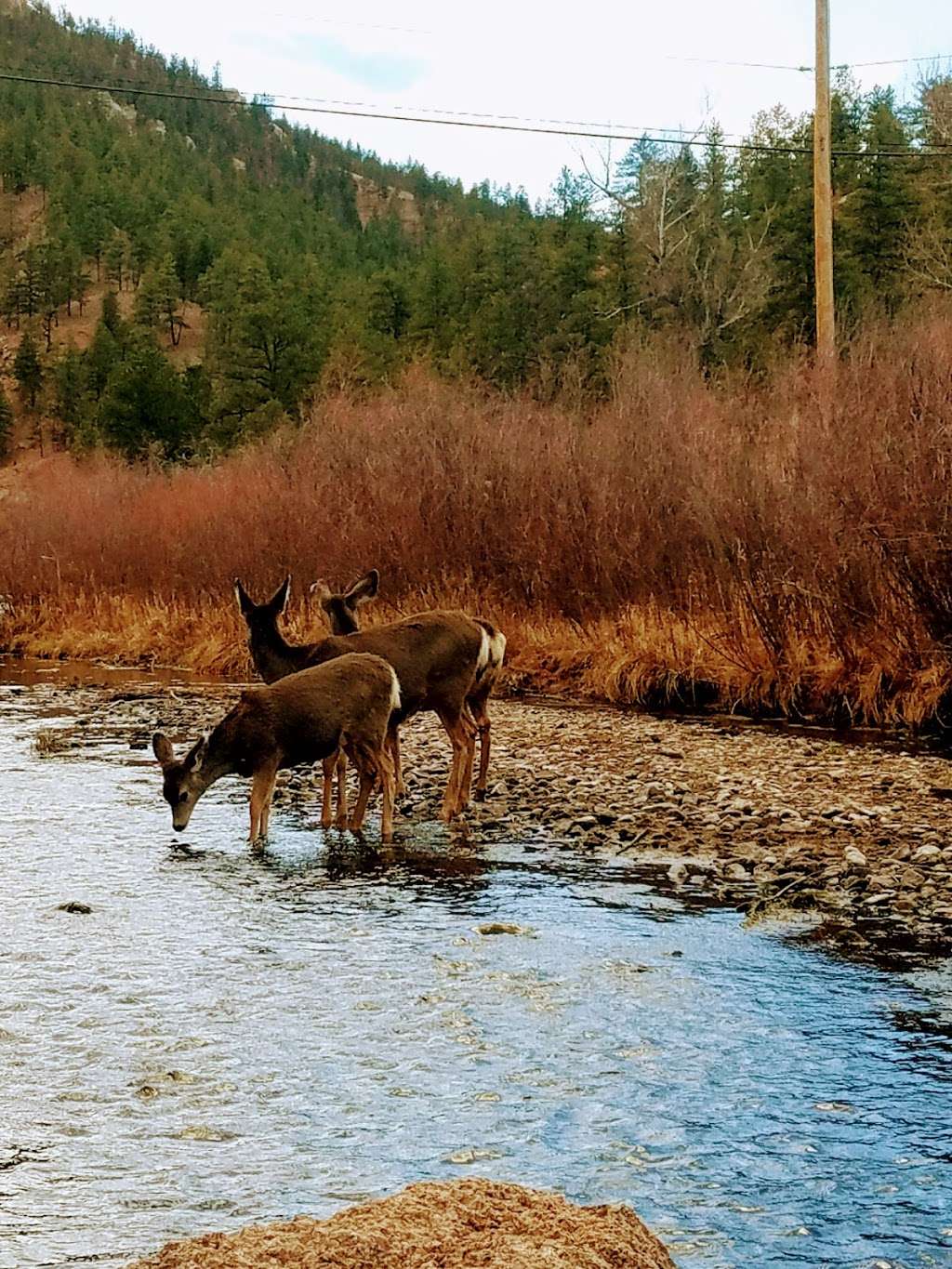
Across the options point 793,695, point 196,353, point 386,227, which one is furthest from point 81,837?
point 386,227

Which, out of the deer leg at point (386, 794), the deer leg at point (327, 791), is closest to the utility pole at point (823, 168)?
the deer leg at point (327, 791)

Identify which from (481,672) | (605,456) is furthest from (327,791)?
(605,456)

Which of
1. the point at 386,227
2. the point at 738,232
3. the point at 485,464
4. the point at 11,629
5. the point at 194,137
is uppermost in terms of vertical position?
the point at 194,137

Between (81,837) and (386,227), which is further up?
(386,227)

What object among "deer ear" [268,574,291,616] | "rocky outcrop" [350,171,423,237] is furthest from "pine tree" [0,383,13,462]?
"deer ear" [268,574,291,616]

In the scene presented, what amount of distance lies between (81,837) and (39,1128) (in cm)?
599

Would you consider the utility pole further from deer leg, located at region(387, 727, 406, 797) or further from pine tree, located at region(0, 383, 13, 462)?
pine tree, located at region(0, 383, 13, 462)

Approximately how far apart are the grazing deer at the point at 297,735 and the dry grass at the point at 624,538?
21.8ft

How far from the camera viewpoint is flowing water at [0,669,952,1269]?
5.61 metres

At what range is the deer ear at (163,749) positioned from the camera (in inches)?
465

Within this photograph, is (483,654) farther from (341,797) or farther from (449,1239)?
(449,1239)

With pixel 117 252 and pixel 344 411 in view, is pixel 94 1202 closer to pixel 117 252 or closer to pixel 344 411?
pixel 344 411

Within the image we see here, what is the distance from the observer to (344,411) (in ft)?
90.4

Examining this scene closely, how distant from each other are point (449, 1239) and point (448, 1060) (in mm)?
3434
